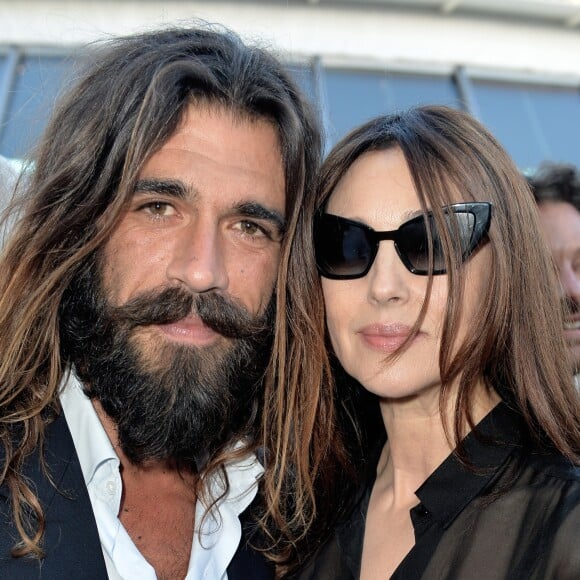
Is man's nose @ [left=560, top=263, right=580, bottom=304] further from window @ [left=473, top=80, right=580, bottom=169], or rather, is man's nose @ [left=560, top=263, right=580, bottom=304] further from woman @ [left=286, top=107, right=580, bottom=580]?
window @ [left=473, top=80, right=580, bottom=169]

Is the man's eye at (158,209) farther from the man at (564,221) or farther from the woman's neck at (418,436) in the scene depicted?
the man at (564,221)

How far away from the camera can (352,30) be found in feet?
24.6

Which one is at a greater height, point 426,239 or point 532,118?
point 532,118

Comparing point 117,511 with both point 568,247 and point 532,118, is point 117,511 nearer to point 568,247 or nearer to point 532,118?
point 568,247

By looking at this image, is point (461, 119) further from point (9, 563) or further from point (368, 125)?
point (9, 563)

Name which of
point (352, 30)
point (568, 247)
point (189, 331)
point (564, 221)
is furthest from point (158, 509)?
point (352, 30)

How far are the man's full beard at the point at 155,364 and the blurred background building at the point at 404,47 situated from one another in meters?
4.51

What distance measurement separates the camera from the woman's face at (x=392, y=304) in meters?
1.77

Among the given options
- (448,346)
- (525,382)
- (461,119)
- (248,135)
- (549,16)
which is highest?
(549,16)

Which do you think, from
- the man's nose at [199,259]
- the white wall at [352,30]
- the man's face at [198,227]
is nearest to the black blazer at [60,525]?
the man's face at [198,227]

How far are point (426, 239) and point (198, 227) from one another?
2.49 feet

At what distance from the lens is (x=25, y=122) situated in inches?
105

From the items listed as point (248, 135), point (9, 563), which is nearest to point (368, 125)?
point (248, 135)

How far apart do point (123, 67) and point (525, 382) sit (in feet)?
5.76
